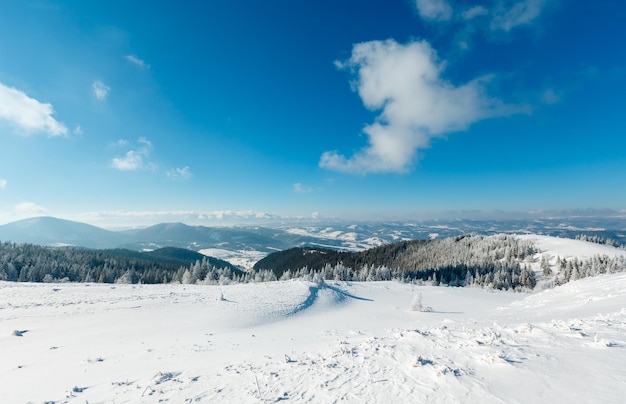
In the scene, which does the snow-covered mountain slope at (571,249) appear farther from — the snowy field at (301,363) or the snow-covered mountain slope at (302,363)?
the snowy field at (301,363)

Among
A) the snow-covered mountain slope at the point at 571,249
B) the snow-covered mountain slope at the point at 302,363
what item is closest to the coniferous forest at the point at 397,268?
the snow-covered mountain slope at the point at 571,249

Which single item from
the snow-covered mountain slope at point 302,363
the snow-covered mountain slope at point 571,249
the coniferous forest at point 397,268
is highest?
the snow-covered mountain slope at point 302,363

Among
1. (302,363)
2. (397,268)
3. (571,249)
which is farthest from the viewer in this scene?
(397,268)

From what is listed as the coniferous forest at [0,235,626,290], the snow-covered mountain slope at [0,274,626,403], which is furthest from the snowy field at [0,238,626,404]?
the coniferous forest at [0,235,626,290]

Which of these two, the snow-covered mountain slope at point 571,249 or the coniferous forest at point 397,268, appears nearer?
the coniferous forest at point 397,268

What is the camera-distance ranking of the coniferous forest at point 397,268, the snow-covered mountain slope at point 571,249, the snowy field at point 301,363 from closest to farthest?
the snowy field at point 301,363 → the coniferous forest at point 397,268 → the snow-covered mountain slope at point 571,249

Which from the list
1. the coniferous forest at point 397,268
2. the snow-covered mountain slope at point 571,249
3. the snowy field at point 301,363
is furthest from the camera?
the snow-covered mountain slope at point 571,249

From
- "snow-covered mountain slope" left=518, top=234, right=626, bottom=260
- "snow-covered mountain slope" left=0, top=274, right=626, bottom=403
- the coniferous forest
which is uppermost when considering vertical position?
"snow-covered mountain slope" left=0, top=274, right=626, bottom=403

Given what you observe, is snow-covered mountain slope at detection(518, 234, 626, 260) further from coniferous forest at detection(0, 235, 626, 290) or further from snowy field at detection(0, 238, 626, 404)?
snowy field at detection(0, 238, 626, 404)

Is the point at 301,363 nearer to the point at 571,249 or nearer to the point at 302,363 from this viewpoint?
the point at 302,363

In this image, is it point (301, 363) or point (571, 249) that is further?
point (571, 249)

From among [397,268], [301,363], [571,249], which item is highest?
[301,363]

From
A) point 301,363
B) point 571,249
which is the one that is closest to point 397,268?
point 571,249

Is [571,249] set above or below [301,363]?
below
